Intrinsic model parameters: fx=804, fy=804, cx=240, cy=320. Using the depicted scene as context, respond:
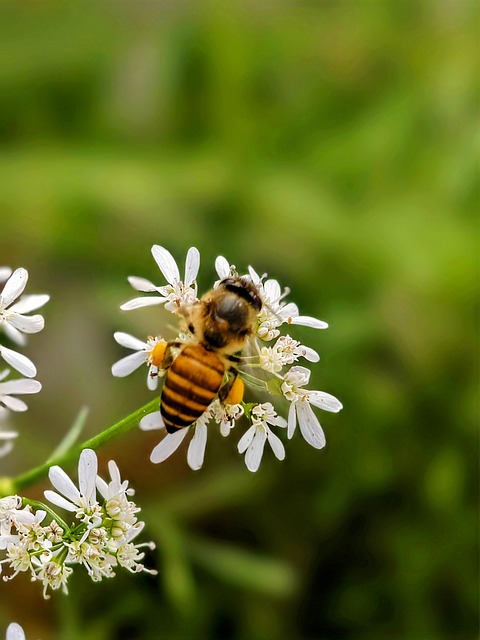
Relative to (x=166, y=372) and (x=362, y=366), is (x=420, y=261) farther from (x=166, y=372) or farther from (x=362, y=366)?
(x=166, y=372)

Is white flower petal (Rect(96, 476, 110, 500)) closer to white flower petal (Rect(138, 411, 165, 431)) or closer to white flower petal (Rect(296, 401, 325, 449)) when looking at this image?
white flower petal (Rect(138, 411, 165, 431))

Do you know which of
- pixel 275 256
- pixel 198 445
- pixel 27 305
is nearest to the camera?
pixel 198 445

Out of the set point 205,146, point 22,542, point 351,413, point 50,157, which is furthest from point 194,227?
point 22,542

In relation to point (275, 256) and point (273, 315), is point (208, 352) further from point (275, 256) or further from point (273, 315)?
point (275, 256)

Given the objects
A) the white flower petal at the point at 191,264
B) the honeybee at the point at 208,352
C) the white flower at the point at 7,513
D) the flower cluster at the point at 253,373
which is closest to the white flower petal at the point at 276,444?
the flower cluster at the point at 253,373

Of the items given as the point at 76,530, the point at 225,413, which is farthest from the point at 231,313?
the point at 76,530

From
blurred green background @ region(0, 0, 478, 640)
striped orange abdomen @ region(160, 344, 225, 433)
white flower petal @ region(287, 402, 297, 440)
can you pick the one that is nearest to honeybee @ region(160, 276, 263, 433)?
striped orange abdomen @ region(160, 344, 225, 433)
